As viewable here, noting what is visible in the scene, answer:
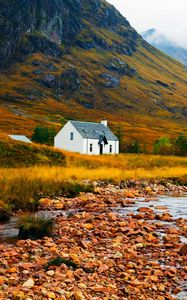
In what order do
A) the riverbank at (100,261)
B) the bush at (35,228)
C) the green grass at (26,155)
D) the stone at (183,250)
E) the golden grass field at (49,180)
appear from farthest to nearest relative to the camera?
1. the green grass at (26,155)
2. the golden grass field at (49,180)
3. the bush at (35,228)
4. the stone at (183,250)
5. the riverbank at (100,261)

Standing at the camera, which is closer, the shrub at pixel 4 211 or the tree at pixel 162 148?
the shrub at pixel 4 211

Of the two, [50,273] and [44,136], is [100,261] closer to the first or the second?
[50,273]

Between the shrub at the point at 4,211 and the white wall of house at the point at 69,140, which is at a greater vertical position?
the white wall of house at the point at 69,140

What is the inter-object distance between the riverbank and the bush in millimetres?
478

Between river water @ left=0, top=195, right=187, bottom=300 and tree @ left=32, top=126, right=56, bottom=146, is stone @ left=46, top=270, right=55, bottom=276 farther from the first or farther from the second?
tree @ left=32, top=126, right=56, bottom=146

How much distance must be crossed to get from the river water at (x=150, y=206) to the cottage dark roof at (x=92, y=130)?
187 ft

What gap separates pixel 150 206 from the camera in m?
29.2

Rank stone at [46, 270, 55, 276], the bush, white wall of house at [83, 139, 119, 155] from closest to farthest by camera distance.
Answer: stone at [46, 270, 55, 276] → the bush → white wall of house at [83, 139, 119, 155]

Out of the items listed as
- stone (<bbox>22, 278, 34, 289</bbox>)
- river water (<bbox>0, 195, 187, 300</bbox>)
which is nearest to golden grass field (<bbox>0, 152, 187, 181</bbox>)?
river water (<bbox>0, 195, 187, 300</bbox>)

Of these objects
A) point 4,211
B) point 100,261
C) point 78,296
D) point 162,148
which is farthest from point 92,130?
point 78,296

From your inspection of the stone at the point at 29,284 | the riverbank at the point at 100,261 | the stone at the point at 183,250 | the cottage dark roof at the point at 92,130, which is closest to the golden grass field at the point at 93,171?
the riverbank at the point at 100,261

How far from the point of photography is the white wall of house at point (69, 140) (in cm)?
9150

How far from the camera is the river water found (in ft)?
55.8

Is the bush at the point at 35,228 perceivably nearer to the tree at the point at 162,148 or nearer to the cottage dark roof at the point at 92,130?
the cottage dark roof at the point at 92,130
